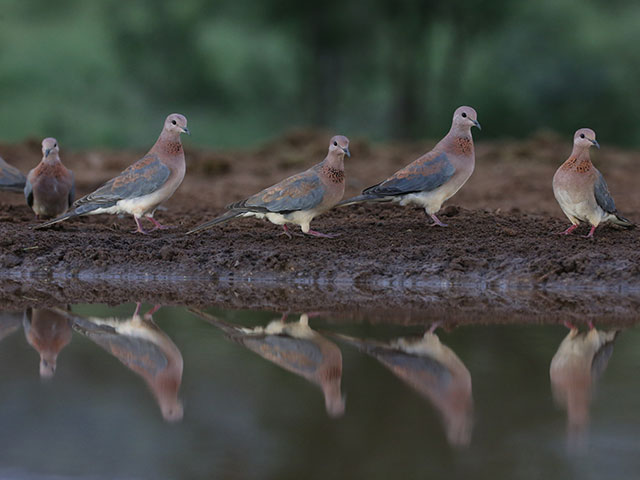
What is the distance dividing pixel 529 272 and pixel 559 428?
10.9 feet

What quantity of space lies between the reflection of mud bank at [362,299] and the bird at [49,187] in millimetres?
1444

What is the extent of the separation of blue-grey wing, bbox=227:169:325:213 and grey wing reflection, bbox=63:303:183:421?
148 cm

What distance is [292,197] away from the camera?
759 centimetres

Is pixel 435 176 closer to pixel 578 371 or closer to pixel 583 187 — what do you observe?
pixel 583 187

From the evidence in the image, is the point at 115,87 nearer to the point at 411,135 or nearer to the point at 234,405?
the point at 411,135

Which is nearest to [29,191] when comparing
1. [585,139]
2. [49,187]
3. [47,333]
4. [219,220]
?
[49,187]

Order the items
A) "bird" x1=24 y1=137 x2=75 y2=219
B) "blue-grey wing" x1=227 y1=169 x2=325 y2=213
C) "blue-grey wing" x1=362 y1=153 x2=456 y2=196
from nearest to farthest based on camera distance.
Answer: "blue-grey wing" x1=227 y1=169 x2=325 y2=213, "blue-grey wing" x1=362 y1=153 x2=456 y2=196, "bird" x1=24 y1=137 x2=75 y2=219

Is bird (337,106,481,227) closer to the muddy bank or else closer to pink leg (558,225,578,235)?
the muddy bank

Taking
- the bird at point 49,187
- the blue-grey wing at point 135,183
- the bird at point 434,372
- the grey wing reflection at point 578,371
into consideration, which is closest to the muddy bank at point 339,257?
the bird at point 49,187

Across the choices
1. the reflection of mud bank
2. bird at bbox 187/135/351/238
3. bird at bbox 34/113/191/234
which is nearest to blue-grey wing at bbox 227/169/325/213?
bird at bbox 187/135/351/238

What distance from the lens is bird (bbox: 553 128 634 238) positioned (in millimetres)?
7461

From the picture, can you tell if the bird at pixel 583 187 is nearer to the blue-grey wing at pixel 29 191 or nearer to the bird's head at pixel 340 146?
the bird's head at pixel 340 146

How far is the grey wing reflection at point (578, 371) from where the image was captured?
4.08 metres

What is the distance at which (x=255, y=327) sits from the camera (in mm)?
5977
